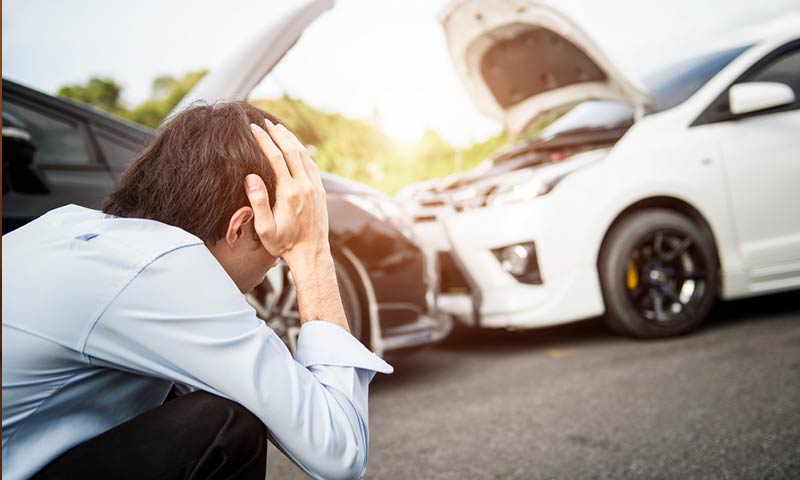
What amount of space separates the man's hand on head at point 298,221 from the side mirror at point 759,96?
11.4 feet

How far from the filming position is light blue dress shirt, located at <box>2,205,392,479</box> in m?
1.10

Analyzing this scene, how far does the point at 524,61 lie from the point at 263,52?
264 cm

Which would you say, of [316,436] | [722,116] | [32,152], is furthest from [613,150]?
[316,436]

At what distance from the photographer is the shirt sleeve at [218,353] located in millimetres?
1113

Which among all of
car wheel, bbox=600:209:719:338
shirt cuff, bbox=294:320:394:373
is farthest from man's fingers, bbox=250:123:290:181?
car wheel, bbox=600:209:719:338

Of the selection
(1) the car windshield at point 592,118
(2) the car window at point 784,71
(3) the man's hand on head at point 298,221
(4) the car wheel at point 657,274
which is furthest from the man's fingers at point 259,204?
(2) the car window at point 784,71

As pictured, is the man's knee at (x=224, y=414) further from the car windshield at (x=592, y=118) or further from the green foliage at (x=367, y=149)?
the car windshield at (x=592, y=118)

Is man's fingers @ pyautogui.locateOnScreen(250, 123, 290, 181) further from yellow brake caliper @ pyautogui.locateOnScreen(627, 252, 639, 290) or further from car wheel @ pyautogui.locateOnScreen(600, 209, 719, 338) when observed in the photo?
yellow brake caliper @ pyautogui.locateOnScreen(627, 252, 639, 290)

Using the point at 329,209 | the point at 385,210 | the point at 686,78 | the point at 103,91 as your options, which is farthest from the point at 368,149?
the point at 103,91

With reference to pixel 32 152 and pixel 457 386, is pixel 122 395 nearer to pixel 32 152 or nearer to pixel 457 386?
pixel 32 152

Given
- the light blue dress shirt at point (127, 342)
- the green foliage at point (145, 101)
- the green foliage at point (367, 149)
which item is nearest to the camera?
the light blue dress shirt at point (127, 342)

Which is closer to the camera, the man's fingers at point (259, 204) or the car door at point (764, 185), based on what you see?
the man's fingers at point (259, 204)

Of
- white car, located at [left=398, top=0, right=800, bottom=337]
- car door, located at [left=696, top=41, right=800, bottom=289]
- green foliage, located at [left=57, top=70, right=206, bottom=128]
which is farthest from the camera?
green foliage, located at [left=57, top=70, right=206, bottom=128]

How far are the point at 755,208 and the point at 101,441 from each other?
4068 millimetres
